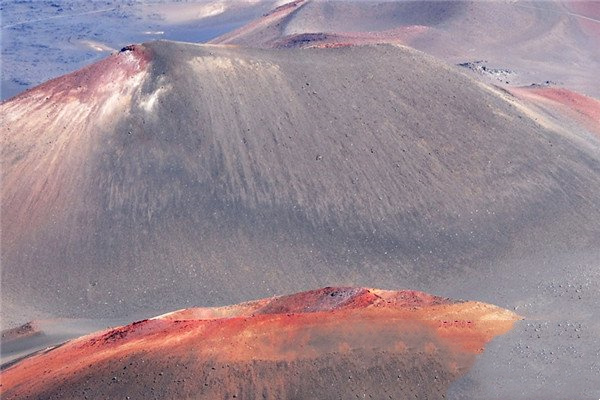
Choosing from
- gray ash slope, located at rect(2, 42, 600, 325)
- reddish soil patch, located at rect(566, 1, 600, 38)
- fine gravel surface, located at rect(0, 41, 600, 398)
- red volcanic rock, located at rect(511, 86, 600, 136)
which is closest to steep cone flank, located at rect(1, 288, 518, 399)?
fine gravel surface, located at rect(0, 41, 600, 398)

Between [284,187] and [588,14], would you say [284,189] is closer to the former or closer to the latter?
[284,187]

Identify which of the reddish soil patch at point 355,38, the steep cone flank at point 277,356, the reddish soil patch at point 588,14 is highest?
the reddish soil patch at point 355,38

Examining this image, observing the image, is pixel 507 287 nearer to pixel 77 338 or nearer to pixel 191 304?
pixel 191 304

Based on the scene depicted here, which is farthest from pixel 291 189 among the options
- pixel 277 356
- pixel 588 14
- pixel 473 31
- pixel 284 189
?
pixel 588 14

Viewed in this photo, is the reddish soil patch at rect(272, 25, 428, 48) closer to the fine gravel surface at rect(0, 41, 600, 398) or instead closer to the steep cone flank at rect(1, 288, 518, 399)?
the fine gravel surface at rect(0, 41, 600, 398)

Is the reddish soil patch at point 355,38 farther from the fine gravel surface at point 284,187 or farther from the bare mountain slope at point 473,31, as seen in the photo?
the fine gravel surface at point 284,187

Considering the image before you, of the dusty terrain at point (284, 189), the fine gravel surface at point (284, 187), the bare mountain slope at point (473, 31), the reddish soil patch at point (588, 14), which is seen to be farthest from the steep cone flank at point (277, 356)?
the reddish soil patch at point (588, 14)
